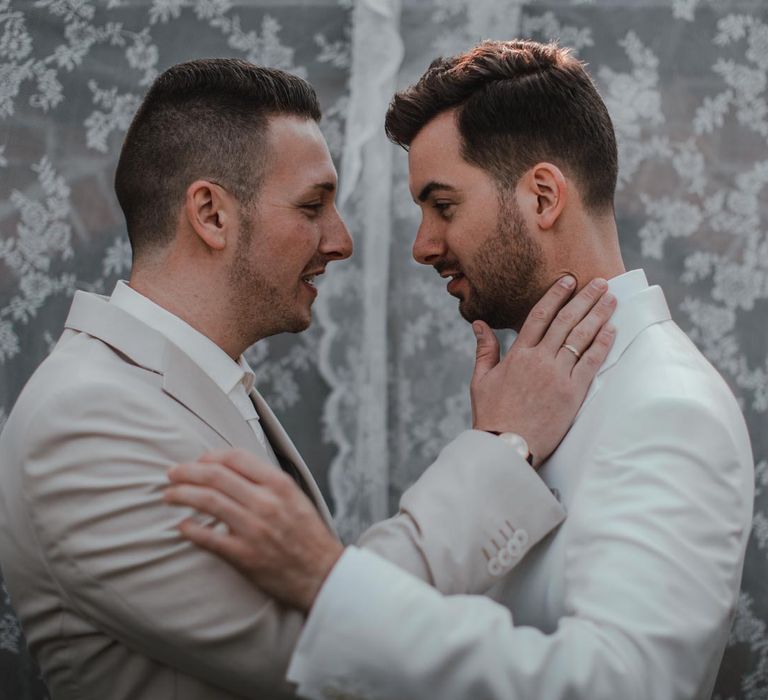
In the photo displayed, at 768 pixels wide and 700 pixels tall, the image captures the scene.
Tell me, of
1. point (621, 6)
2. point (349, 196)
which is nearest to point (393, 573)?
point (349, 196)

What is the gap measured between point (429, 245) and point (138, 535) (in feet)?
3.18

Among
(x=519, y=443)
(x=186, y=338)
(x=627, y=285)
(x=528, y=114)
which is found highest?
(x=528, y=114)

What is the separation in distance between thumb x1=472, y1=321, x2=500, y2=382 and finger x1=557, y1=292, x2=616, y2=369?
0.74 ft

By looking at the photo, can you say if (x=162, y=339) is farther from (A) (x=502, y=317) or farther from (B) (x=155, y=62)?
(B) (x=155, y=62)

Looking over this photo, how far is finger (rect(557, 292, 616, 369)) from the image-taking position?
1.90 metres

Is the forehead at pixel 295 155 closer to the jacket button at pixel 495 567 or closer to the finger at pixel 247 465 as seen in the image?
the finger at pixel 247 465

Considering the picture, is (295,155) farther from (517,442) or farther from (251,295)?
(517,442)

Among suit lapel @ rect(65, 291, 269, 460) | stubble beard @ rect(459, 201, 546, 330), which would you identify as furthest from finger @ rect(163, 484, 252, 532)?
stubble beard @ rect(459, 201, 546, 330)

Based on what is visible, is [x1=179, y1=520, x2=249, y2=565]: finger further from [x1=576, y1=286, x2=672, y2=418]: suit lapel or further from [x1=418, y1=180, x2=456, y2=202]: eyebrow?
[x1=418, y1=180, x2=456, y2=202]: eyebrow

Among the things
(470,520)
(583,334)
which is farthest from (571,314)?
(470,520)

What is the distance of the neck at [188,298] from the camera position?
80.6 inches

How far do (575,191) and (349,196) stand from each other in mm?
1141

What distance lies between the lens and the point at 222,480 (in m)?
1.43

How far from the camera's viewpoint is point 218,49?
3.08 m
